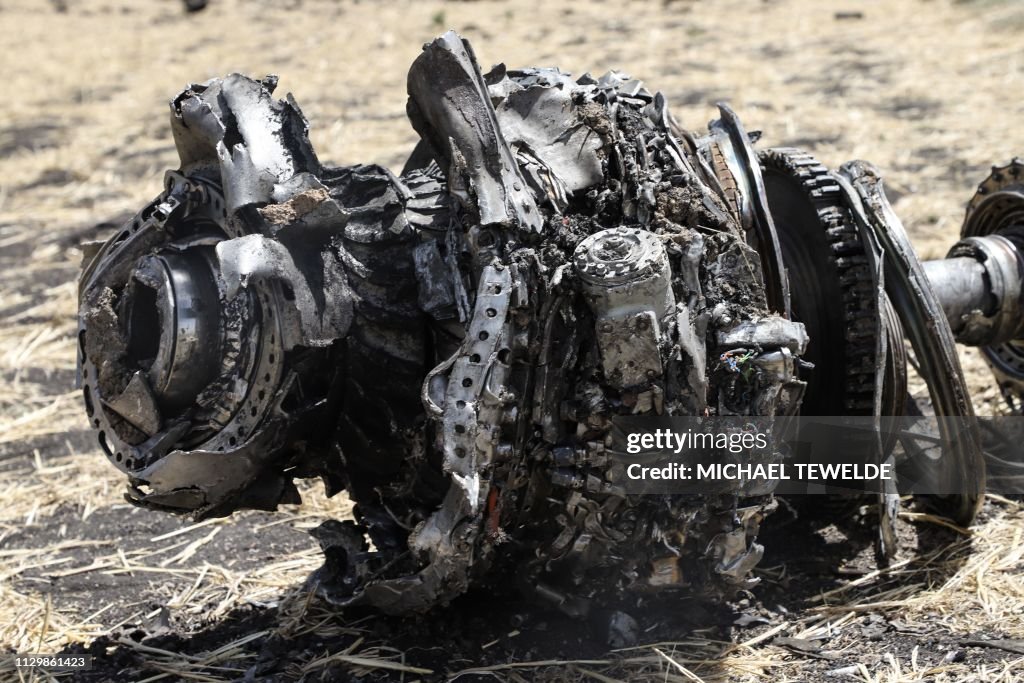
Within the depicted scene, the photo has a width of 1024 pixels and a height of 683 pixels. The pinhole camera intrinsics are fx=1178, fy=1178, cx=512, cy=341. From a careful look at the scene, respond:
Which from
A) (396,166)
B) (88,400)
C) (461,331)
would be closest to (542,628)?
(461,331)

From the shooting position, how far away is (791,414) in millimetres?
2998

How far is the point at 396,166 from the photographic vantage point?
777 centimetres

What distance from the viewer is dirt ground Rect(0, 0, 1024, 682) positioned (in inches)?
126

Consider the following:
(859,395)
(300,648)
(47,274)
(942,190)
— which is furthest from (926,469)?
(47,274)

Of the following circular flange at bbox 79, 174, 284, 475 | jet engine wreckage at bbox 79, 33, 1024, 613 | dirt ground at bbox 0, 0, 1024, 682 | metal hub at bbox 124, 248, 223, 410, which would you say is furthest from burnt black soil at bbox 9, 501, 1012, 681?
metal hub at bbox 124, 248, 223, 410

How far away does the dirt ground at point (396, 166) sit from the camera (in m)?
3.20

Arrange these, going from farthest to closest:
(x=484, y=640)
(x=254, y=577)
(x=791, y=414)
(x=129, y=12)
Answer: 1. (x=129, y=12)
2. (x=254, y=577)
3. (x=484, y=640)
4. (x=791, y=414)

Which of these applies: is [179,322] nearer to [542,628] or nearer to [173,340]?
[173,340]

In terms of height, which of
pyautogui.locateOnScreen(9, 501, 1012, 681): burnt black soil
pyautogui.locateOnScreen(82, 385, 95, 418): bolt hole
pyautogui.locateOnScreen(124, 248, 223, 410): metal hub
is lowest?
pyautogui.locateOnScreen(9, 501, 1012, 681): burnt black soil

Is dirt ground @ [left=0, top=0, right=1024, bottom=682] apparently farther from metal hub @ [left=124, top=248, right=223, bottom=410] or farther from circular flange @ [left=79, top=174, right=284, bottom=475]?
metal hub @ [left=124, top=248, right=223, bottom=410]

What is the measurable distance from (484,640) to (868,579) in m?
1.17

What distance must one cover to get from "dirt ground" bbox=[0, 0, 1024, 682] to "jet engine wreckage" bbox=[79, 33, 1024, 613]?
0.25 metres

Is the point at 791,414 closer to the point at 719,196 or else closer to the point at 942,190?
the point at 719,196

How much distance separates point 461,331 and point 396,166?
16.4 ft
